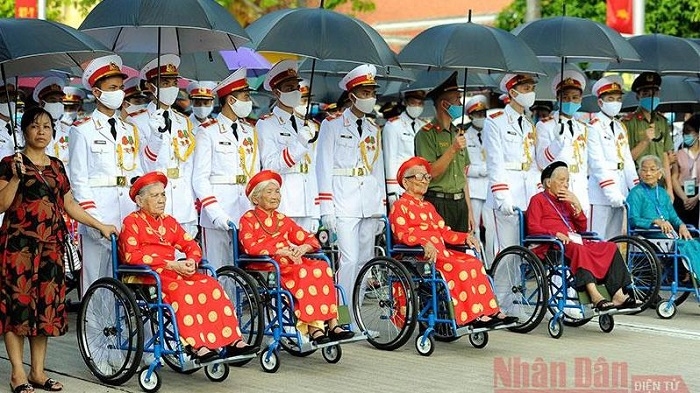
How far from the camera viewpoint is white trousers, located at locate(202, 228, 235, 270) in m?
9.09

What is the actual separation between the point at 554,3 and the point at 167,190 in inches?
647

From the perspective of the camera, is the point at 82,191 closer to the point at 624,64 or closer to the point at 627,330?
the point at 627,330

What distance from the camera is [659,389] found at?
780cm

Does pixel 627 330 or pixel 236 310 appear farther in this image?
pixel 627 330

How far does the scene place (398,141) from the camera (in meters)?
10.9

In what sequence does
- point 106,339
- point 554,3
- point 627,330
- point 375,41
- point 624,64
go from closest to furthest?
point 106,339 → point 375,41 → point 627,330 → point 624,64 → point 554,3

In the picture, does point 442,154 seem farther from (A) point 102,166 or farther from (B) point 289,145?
(A) point 102,166

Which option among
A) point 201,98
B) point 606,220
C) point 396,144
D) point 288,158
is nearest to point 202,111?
point 201,98

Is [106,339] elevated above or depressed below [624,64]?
below

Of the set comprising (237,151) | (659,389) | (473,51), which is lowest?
(659,389)

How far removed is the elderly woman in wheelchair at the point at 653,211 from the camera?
1095 cm

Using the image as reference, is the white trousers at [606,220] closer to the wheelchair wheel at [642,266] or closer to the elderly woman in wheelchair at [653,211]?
the elderly woman in wheelchair at [653,211]

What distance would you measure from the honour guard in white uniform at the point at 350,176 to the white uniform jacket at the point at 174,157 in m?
1.01

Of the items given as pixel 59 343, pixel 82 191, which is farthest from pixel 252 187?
pixel 59 343
